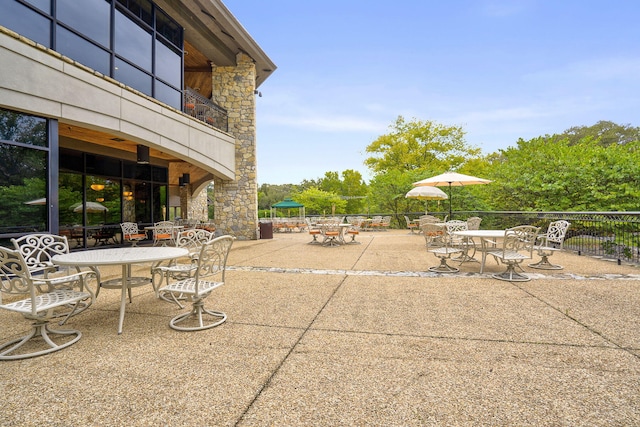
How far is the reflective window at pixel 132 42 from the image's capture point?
7943 mm

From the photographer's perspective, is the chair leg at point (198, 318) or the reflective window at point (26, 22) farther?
the reflective window at point (26, 22)

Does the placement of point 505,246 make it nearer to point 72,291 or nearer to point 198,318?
point 198,318

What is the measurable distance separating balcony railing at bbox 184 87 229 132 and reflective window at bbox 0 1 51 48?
435 cm

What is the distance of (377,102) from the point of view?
27281 millimetres

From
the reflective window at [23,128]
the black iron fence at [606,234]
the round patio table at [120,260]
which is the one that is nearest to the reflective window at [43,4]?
the reflective window at [23,128]

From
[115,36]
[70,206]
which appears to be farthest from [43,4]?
[70,206]

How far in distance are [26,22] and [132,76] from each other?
7.98 feet

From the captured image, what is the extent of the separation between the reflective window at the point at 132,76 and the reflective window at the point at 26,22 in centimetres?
154

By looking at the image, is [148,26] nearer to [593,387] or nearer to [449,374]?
[449,374]

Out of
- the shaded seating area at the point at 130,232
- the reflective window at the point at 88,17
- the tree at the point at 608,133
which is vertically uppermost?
the tree at the point at 608,133

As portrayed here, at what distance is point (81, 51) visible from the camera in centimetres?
691

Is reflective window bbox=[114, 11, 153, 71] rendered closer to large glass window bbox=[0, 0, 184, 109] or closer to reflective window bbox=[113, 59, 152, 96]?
large glass window bbox=[0, 0, 184, 109]

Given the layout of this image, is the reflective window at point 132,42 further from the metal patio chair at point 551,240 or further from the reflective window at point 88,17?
the metal patio chair at point 551,240

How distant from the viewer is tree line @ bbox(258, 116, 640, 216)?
32.0 ft
